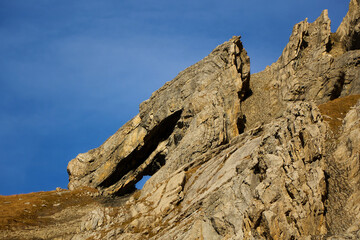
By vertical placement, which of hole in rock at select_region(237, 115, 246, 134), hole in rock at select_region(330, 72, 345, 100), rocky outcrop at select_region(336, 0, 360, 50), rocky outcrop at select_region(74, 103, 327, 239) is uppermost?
rocky outcrop at select_region(336, 0, 360, 50)

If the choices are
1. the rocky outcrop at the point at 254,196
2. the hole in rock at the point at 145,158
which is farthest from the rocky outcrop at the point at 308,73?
the rocky outcrop at the point at 254,196

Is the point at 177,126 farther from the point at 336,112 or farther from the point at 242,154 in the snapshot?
the point at 336,112

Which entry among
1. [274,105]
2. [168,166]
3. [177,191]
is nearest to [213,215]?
[177,191]

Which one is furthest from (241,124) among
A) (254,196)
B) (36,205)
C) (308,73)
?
(36,205)

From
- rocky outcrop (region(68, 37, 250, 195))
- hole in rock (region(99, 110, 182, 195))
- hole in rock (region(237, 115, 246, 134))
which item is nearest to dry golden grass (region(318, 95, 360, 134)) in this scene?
rocky outcrop (region(68, 37, 250, 195))

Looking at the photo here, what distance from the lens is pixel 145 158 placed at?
7138 cm

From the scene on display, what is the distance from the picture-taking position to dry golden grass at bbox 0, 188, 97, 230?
53.9 meters

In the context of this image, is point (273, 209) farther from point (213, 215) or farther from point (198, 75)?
point (198, 75)

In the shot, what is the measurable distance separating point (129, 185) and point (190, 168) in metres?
26.6

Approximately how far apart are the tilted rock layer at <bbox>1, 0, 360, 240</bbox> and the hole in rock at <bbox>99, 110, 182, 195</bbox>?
0.20m

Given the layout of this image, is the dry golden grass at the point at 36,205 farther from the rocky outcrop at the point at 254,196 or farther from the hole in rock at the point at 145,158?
the rocky outcrop at the point at 254,196

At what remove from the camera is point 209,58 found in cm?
7050

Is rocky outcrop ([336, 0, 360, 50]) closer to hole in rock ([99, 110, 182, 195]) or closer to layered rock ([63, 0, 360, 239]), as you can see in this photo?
layered rock ([63, 0, 360, 239])

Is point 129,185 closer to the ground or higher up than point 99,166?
closer to the ground
